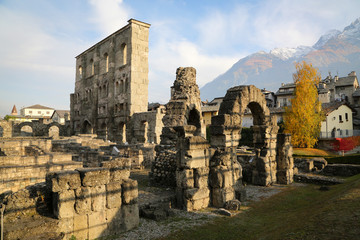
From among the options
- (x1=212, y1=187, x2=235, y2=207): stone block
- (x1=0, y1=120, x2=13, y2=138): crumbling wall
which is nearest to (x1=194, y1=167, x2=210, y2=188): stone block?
(x1=212, y1=187, x2=235, y2=207): stone block

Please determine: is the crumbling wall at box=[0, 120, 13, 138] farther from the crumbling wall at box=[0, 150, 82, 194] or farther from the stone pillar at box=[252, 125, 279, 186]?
the stone pillar at box=[252, 125, 279, 186]

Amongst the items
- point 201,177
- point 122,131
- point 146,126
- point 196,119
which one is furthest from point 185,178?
point 122,131

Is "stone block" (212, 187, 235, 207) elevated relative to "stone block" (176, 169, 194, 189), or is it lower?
lower

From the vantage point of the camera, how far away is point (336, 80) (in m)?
47.8

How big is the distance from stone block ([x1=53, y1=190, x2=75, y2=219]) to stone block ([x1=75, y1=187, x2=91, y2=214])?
83 mm

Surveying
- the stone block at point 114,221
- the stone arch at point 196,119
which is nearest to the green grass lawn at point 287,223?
the stone block at point 114,221

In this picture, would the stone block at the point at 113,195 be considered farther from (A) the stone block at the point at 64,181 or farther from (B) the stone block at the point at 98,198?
(A) the stone block at the point at 64,181

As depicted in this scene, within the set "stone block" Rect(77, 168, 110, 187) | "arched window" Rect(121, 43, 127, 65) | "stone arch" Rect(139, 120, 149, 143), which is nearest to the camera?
"stone block" Rect(77, 168, 110, 187)

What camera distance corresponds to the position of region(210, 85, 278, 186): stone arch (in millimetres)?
9086

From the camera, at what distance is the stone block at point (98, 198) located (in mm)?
5473

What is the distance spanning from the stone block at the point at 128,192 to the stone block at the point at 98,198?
525mm

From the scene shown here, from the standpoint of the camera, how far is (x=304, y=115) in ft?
82.1

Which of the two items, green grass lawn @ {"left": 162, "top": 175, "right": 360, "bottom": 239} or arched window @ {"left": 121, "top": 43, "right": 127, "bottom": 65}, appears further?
arched window @ {"left": 121, "top": 43, "right": 127, "bottom": 65}

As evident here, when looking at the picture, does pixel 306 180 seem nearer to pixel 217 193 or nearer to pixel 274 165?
pixel 274 165
